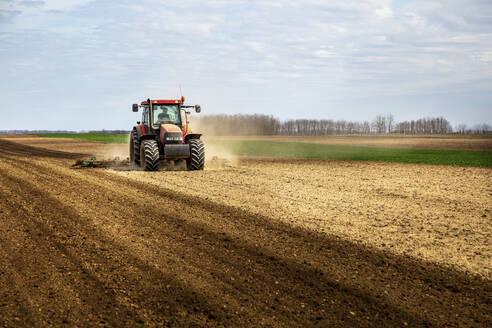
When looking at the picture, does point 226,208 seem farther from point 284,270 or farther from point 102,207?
point 284,270

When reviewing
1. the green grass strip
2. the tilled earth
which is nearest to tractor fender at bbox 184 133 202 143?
the tilled earth

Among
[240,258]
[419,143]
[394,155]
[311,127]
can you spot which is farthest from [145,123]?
[311,127]

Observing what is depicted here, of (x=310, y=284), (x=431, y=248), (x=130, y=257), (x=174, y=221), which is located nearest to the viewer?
(x=310, y=284)

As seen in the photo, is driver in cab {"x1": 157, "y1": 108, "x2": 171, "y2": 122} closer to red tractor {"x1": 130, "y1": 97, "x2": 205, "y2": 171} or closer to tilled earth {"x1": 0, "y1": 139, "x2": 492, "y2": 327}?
red tractor {"x1": 130, "y1": 97, "x2": 205, "y2": 171}

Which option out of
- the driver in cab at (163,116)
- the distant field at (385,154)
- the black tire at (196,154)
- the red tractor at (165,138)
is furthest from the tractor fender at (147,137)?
the distant field at (385,154)

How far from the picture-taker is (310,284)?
238 inches

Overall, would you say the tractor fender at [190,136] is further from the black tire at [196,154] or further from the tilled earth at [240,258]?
the tilled earth at [240,258]

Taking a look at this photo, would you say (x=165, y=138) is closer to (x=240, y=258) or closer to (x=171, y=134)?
(x=171, y=134)

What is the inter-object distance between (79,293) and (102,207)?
18.1 feet

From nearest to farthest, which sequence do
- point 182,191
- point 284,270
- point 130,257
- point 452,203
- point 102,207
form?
1. point 284,270
2. point 130,257
3. point 102,207
4. point 452,203
5. point 182,191

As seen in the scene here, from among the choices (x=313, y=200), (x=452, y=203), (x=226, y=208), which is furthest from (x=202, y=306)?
(x=452, y=203)

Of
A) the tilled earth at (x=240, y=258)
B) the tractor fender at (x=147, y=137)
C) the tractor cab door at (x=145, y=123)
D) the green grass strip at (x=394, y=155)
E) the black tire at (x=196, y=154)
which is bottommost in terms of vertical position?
the tilled earth at (x=240, y=258)

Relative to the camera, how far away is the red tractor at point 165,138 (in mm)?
18188

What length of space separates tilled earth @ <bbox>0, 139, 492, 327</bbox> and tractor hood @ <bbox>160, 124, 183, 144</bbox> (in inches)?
184
